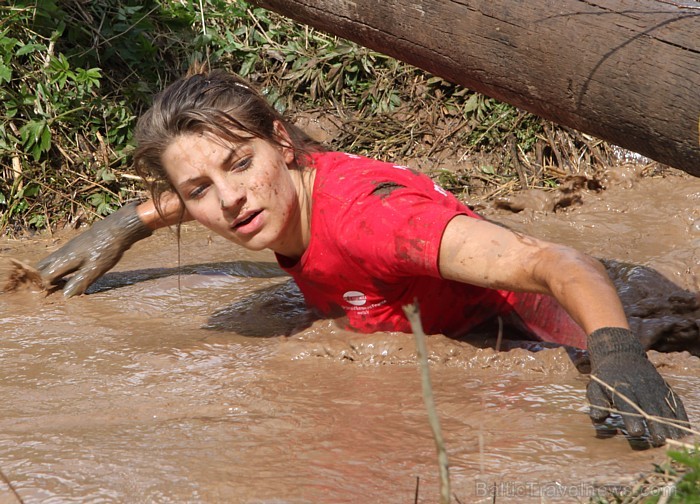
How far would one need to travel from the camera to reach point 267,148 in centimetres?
317

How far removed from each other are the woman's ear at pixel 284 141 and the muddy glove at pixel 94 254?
1241 millimetres

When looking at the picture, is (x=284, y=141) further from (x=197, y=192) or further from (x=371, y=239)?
(x=371, y=239)

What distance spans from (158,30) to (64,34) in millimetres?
606

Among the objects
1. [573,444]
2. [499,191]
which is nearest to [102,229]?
[499,191]

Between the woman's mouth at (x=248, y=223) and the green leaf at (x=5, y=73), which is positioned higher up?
the green leaf at (x=5, y=73)

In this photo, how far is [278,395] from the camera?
9.64 feet

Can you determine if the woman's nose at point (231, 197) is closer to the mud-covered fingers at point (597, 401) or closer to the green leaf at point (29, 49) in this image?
the mud-covered fingers at point (597, 401)

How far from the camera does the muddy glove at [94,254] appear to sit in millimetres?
4266

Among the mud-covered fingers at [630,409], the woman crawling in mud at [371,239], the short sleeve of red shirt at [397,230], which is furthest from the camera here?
the short sleeve of red shirt at [397,230]

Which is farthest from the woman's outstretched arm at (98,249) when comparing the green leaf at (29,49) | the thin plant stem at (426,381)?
the thin plant stem at (426,381)

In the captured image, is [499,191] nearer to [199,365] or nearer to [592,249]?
[592,249]

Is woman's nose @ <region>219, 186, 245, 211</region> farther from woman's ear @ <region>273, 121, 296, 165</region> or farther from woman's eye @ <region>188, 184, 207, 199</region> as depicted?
woman's ear @ <region>273, 121, 296, 165</region>

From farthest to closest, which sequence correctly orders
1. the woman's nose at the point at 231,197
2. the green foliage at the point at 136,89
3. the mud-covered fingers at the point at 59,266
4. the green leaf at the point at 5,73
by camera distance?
1. the green foliage at the point at 136,89
2. the green leaf at the point at 5,73
3. the mud-covered fingers at the point at 59,266
4. the woman's nose at the point at 231,197

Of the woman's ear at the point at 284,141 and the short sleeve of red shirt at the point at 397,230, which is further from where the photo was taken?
the woman's ear at the point at 284,141
